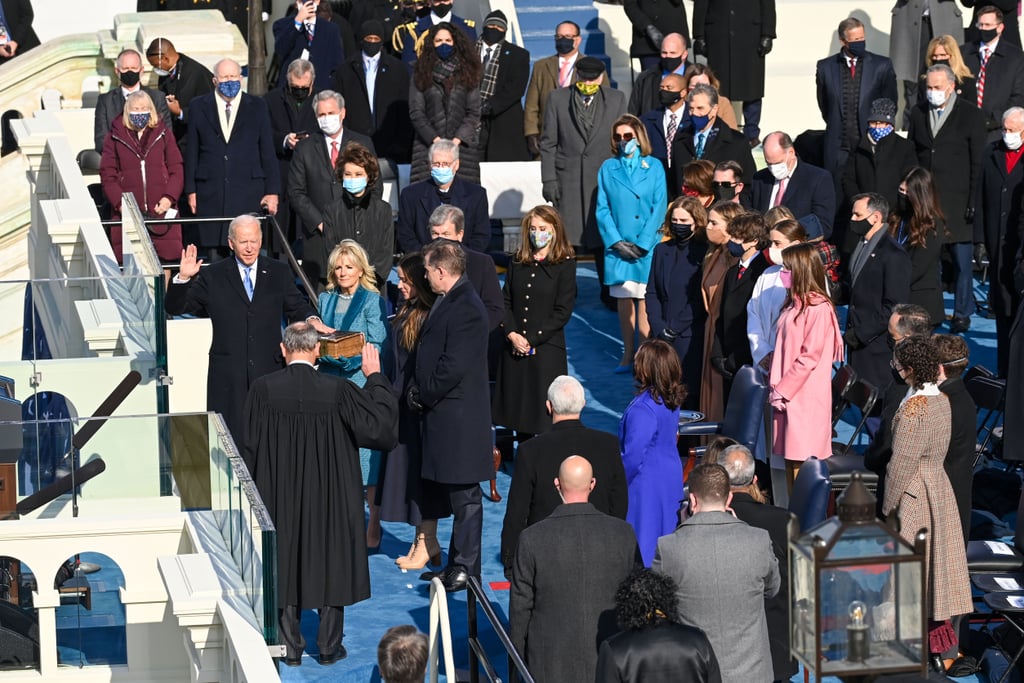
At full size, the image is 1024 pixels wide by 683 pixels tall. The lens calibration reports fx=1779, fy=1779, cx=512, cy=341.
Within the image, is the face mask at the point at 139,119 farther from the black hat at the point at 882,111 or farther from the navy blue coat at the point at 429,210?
the black hat at the point at 882,111

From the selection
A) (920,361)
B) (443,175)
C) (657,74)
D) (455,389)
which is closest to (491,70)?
(657,74)

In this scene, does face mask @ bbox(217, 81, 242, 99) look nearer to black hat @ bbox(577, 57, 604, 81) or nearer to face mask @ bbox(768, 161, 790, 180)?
black hat @ bbox(577, 57, 604, 81)

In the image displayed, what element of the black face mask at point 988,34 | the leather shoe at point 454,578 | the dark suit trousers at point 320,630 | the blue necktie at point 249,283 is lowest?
the dark suit trousers at point 320,630

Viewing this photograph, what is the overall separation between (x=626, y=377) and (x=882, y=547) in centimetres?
957

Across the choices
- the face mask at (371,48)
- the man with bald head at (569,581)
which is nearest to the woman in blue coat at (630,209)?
the face mask at (371,48)

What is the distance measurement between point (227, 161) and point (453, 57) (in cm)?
189

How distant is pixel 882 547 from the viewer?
A: 12.9 feet

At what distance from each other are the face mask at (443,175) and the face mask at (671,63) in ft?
10.5

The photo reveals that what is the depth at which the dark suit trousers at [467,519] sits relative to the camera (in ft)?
31.2

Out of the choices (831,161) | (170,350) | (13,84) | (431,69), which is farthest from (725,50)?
(13,84)

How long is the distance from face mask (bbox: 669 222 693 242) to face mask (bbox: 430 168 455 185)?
152 cm

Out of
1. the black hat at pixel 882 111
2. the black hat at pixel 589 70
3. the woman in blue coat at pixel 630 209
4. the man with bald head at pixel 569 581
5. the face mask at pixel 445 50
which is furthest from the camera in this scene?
the black hat at pixel 589 70

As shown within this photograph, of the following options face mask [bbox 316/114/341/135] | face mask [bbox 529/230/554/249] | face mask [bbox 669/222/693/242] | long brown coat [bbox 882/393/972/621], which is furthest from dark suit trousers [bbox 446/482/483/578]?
face mask [bbox 316/114/341/135]

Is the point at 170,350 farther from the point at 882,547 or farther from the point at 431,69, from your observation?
the point at 882,547
